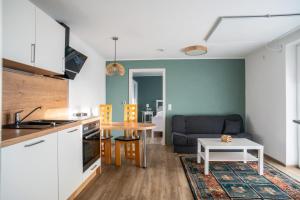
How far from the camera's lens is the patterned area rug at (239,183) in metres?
2.38

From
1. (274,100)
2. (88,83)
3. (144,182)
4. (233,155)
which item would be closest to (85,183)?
(144,182)

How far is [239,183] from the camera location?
2.72 metres

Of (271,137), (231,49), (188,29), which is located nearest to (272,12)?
(188,29)

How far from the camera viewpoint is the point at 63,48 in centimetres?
267

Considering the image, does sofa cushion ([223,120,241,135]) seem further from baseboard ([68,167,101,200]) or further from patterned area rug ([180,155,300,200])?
baseboard ([68,167,101,200])

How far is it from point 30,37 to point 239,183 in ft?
10.3

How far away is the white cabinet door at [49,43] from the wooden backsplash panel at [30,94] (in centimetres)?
32

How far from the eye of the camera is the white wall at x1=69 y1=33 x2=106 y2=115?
3484 mm

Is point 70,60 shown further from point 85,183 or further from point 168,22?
point 85,183

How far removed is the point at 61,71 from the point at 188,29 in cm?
202

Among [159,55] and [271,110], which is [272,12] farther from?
[159,55]

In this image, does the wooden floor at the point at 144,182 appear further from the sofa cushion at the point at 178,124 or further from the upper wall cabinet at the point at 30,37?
the upper wall cabinet at the point at 30,37

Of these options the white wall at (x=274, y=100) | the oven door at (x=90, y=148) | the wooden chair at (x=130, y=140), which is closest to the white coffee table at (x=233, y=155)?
the white wall at (x=274, y=100)

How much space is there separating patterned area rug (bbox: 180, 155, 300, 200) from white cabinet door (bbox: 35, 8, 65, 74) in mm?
2359
